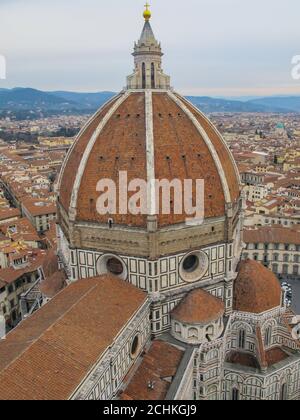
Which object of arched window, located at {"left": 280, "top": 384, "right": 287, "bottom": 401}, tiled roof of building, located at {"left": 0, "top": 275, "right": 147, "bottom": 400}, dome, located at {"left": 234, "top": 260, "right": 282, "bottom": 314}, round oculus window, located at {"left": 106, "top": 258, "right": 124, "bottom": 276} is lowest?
arched window, located at {"left": 280, "top": 384, "right": 287, "bottom": 401}

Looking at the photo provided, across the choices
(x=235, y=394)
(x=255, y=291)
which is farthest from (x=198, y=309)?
(x=235, y=394)

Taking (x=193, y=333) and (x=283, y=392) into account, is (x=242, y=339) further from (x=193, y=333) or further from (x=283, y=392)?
(x=193, y=333)

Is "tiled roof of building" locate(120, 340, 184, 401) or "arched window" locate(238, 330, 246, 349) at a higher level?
"tiled roof of building" locate(120, 340, 184, 401)

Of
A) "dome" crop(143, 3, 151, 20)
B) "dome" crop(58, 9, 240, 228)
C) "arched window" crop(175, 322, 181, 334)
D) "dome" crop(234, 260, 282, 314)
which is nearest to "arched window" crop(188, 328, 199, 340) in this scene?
"arched window" crop(175, 322, 181, 334)

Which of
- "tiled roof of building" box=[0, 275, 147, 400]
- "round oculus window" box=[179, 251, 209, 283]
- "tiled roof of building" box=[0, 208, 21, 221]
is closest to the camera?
"tiled roof of building" box=[0, 275, 147, 400]

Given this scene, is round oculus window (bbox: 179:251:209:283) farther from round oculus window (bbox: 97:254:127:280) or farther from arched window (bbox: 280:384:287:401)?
arched window (bbox: 280:384:287:401)

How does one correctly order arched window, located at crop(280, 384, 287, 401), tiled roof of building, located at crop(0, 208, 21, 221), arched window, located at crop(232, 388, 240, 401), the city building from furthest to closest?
tiled roof of building, located at crop(0, 208, 21, 221), the city building, arched window, located at crop(280, 384, 287, 401), arched window, located at crop(232, 388, 240, 401)
